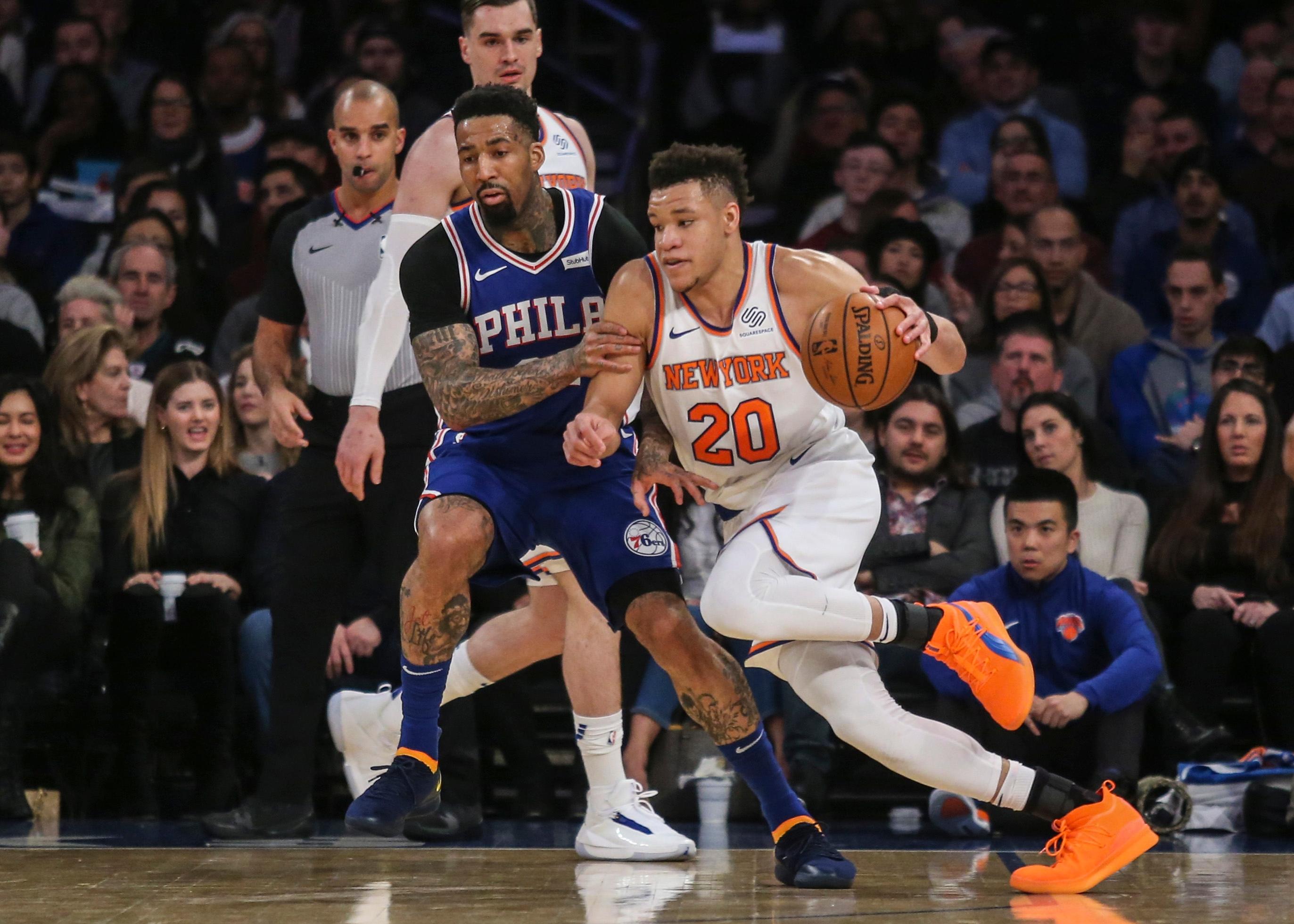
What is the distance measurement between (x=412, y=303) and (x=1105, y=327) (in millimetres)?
4172

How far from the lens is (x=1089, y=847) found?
4.32 meters

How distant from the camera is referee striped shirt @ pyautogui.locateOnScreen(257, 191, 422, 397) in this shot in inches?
219

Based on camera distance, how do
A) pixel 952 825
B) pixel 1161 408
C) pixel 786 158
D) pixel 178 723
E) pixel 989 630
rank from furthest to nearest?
pixel 786 158, pixel 1161 408, pixel 178 723, pixel 952 825, pixel 989 630

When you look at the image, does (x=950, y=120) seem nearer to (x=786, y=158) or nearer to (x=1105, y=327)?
(x=786, y=158)

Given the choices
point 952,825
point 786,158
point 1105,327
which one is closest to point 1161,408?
point 1105,327

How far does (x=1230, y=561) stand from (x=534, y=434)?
2.97 m

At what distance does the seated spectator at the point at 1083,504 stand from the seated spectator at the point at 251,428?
9.35 feet

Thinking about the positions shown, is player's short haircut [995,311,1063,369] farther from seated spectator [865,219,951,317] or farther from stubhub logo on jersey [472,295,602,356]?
stubhub logo on jersey [472,295,602,356]

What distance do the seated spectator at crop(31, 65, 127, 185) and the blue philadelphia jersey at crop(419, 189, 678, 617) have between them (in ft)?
19.3

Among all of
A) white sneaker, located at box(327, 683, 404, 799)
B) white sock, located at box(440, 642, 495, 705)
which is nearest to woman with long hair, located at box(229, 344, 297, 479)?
white sneaker, located at box(327, 683, 404, 799)

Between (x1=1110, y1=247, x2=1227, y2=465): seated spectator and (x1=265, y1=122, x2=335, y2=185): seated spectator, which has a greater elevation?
(x1=265, y1=122, x2=335, y2=185): seated spectator

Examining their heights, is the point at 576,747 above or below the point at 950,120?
below

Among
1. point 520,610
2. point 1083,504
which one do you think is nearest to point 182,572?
point 520,610

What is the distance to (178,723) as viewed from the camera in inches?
252
